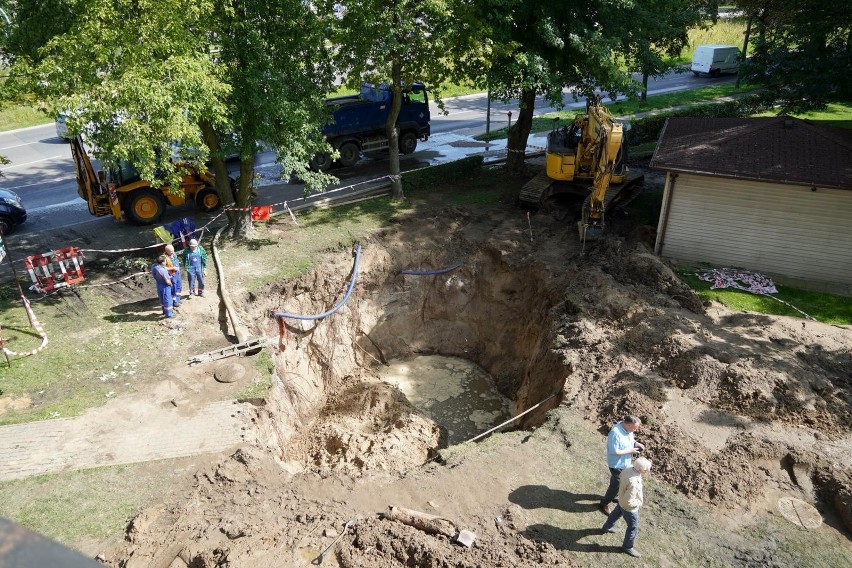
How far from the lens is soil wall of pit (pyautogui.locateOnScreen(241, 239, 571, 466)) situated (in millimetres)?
14492

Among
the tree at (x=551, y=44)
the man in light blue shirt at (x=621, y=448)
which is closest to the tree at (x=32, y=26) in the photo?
the tree at (x=551, y=44)

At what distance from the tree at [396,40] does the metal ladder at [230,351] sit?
785cm

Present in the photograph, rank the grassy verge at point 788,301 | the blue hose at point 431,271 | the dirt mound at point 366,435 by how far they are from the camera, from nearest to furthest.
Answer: the dirt mound at point 366,435, the grassy verge at point 788,301, the blue hose at point 431,271

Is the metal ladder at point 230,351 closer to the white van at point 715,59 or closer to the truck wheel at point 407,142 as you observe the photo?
the truck wheel at point 407,142

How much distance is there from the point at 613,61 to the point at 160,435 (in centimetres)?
1536

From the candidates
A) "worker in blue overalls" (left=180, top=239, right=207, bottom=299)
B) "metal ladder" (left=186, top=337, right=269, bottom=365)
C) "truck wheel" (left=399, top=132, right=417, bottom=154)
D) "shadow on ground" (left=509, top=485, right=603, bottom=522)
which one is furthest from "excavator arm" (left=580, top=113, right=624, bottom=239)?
"worker in blue overalls" (left=180, top=239, right=207, bottom=299)

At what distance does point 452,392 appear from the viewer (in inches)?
630

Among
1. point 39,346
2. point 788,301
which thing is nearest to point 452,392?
point 788,301

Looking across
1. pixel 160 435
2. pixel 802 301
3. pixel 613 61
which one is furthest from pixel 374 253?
pixel 802 301

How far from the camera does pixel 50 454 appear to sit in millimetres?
10164

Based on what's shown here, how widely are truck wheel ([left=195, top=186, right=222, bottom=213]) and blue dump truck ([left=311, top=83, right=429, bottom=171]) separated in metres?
4.87

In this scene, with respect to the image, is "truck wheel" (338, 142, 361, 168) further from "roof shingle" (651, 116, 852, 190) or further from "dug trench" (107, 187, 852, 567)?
"roof shingle" (651, 116, 852, 190)

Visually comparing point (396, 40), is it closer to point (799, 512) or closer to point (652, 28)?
point (652, 28)

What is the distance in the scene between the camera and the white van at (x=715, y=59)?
126ft
